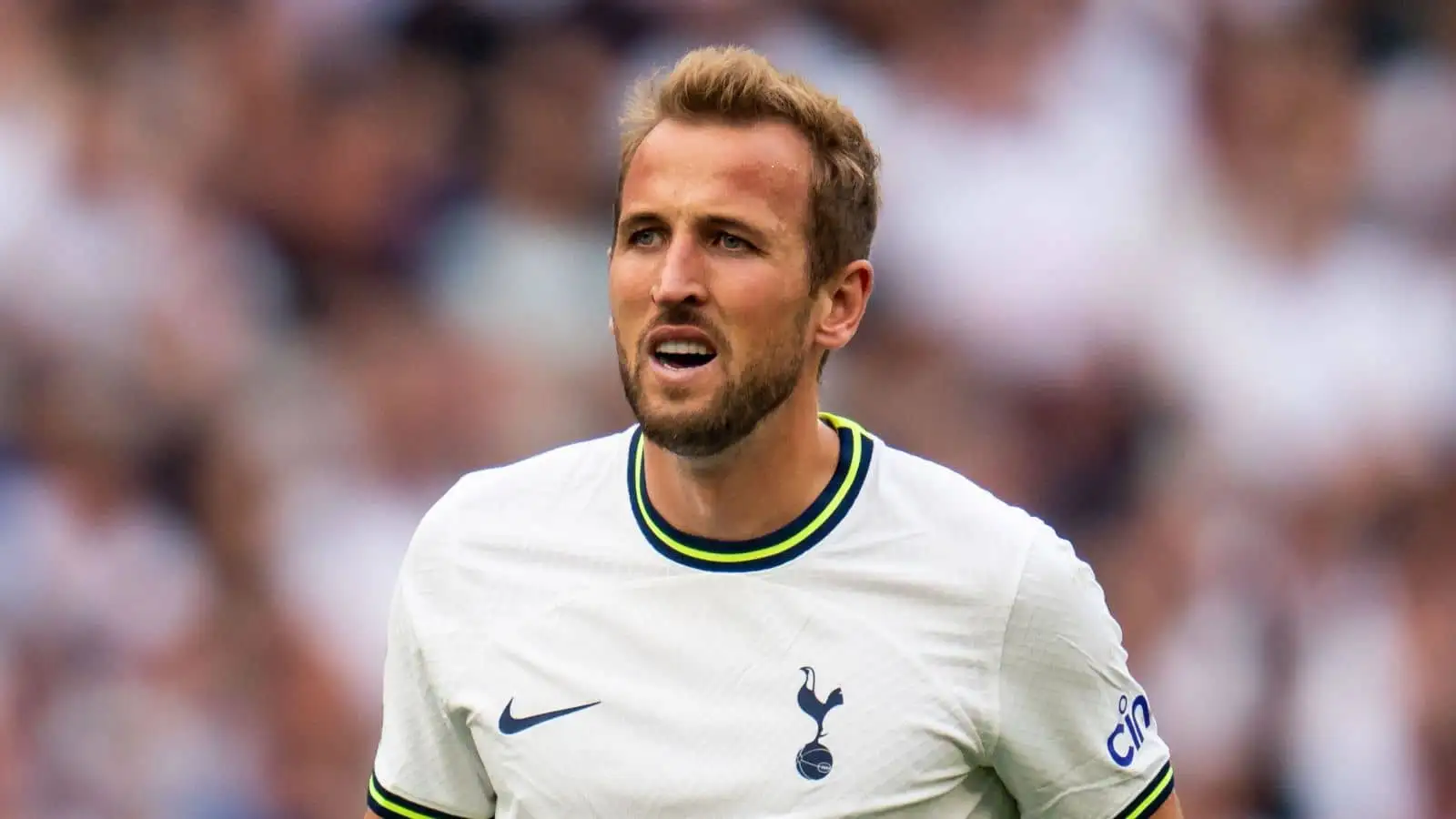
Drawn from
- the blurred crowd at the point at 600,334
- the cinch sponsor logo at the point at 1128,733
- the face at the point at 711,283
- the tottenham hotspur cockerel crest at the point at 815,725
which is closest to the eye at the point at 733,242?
the face at the point at 711,283

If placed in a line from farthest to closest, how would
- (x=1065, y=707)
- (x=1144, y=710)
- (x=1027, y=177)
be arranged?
(x=1027, y=177), (x=1144, y=710), (x=1065, y=707)

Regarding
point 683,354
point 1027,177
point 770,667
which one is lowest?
point 770,667

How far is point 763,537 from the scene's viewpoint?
2.32 m

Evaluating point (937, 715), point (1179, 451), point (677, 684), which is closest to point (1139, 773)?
point (937, 715)

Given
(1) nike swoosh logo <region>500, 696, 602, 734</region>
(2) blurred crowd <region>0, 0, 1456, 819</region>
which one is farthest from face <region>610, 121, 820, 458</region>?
(2) blurred crowd <region>0, 0, 1456, 819</region>

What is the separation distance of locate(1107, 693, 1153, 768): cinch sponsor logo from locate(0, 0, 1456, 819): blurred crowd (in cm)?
184

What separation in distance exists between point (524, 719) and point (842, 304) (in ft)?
2.33

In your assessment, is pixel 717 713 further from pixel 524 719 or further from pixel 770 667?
pixel 524 719

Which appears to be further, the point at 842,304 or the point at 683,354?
the point at 842,304

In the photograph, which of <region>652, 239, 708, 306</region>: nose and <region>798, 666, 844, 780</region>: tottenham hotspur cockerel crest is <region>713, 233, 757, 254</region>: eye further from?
<region>798, 666, 844, 780</region>: tottenham hotspur cockerel crest

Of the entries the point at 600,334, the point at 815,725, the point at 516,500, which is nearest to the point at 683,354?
the point at 516,500

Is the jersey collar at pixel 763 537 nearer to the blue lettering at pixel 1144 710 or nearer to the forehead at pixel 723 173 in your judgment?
the forehead at pixel 723 173

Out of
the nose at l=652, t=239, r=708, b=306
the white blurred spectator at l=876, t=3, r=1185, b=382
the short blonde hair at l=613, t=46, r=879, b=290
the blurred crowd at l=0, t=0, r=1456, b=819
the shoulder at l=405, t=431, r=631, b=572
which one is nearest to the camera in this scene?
the nose at l=652, t=239, r=708, b=306

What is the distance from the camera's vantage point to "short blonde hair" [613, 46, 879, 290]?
90.4 inches
